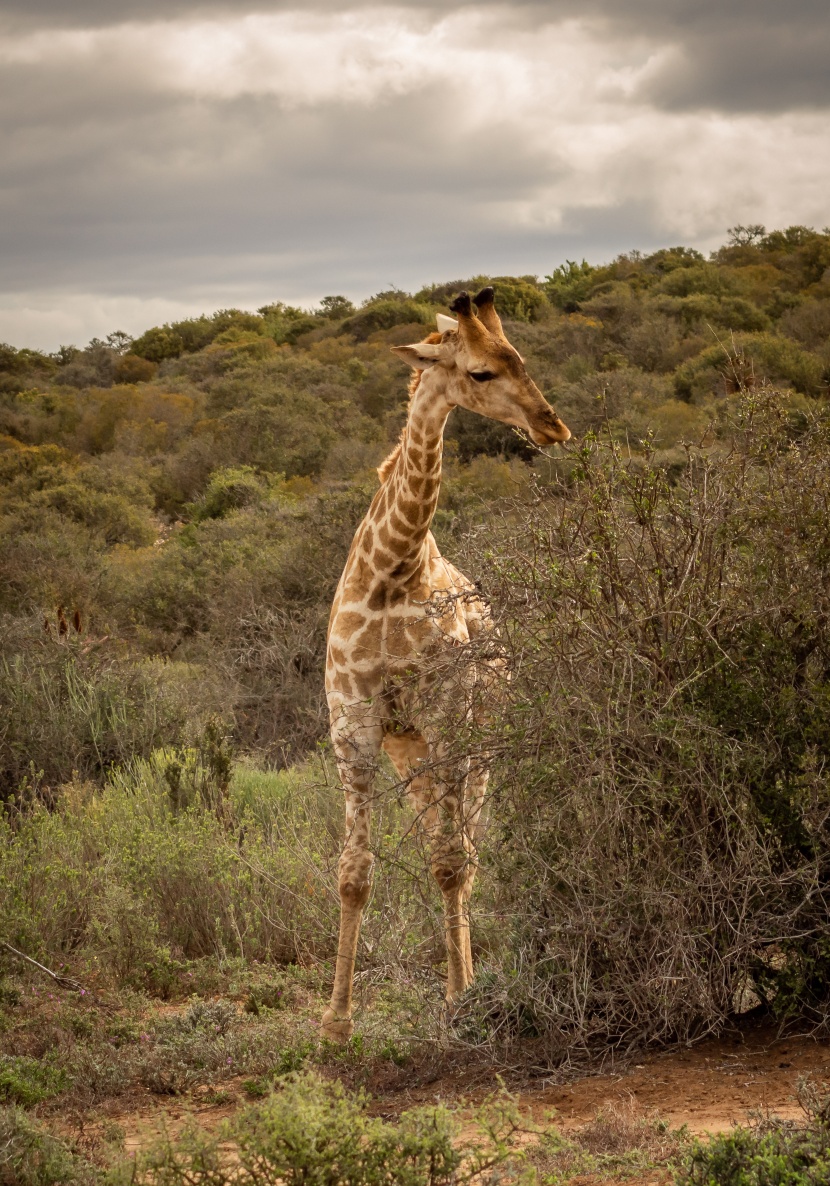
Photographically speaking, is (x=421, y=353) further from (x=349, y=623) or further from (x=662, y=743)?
(x=662, y=743)

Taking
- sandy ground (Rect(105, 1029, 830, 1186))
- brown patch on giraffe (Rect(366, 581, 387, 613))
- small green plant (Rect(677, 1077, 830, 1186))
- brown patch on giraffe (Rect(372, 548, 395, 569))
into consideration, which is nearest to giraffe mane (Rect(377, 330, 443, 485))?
brown patch on giraffe (Rect(372, 548, 395, 569))

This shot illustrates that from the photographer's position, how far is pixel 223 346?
141 ft

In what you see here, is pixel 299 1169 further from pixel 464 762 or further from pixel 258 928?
pixel 258 928

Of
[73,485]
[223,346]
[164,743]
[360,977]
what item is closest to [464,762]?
[360,977]

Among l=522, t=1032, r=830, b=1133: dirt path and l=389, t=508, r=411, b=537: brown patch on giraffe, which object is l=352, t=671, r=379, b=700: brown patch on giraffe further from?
l=522, t=1032, r=830, b=1133: dirt path

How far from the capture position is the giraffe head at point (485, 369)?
15.1 feet

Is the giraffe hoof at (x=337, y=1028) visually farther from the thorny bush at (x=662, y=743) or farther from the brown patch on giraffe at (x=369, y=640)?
the brown patch on giraffe at (x=369, y=640)

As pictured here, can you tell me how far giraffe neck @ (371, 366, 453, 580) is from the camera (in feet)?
16.8

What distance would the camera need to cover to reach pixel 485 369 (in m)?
4.78

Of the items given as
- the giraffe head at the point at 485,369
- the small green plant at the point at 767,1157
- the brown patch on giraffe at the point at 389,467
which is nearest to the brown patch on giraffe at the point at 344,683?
the brown patch on giraffe at the point at 389,467

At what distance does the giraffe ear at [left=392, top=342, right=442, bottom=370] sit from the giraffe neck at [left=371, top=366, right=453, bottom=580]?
0.05 m

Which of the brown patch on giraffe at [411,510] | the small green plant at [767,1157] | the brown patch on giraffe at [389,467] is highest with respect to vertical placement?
the brown patch on giraffe at [389,467]

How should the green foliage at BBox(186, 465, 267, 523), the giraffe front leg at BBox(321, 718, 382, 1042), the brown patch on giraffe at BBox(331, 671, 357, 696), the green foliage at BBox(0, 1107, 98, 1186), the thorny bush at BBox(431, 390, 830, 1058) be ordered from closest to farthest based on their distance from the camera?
the green foliage at BBox(0, 1107, 98, 1186) → the thorny bush at BBox(431, 390, 830, 1058) → the giraffe front leg at BBox(321, 718, 382, 1042) → the brown patch on giraffe at BBox(331, 671, 357, 696) → the green foliage at BBox(186, 465, 267, 523)

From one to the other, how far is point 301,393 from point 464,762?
21869 mm
